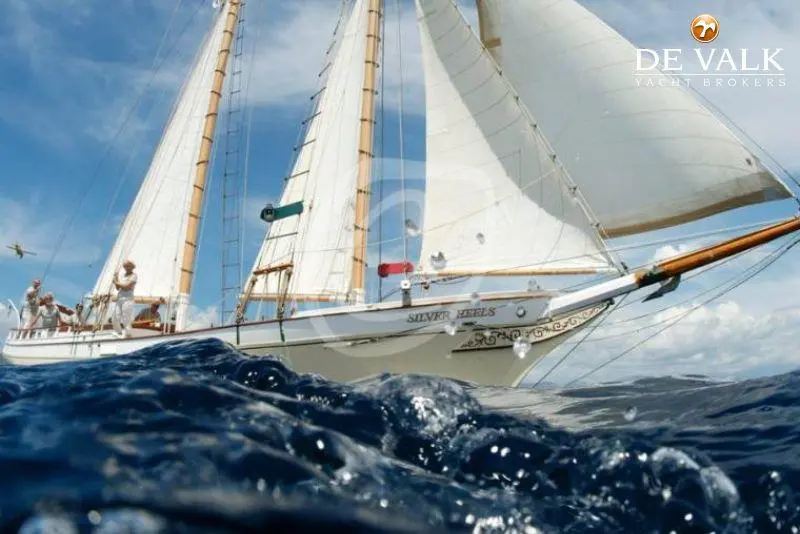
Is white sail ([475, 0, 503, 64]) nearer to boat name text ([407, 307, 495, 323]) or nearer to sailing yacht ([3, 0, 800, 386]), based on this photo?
sailing yacht ([3, 0, 800, 386])

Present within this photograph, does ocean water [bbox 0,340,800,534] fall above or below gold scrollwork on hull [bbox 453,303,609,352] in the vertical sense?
below

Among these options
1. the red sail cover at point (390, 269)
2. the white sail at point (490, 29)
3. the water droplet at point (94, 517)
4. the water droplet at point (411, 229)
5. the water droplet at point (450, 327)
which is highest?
the white sail at point (490, 29)

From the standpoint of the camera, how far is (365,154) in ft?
68.7

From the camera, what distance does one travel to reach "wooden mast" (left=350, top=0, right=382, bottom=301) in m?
19.6

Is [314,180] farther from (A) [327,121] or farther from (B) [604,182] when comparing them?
(B) [604,182]

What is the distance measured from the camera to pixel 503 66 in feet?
65.9

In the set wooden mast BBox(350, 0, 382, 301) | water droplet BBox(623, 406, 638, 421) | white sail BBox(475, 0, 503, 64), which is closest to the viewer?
water droplet BBox(623, 406, 638, 421)

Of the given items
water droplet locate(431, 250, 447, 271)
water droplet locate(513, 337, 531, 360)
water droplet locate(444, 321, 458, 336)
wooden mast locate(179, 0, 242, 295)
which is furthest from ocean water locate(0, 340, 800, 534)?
wooden mast locate(179, 0, 242, 295)

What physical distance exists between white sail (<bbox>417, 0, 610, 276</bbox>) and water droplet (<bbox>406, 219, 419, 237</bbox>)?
0.96ft

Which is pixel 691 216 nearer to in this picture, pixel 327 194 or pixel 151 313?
pixel 327 194

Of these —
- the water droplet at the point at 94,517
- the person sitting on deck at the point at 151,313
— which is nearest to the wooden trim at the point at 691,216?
the water droplet at the point at 94,517

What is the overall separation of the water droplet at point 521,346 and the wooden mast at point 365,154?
5578mm

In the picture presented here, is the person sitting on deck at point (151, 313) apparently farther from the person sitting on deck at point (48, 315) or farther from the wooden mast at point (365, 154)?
the wooden mast at point (365, 154)

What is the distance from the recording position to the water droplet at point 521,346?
617 inches
